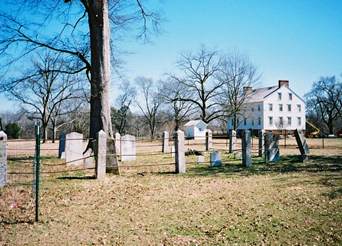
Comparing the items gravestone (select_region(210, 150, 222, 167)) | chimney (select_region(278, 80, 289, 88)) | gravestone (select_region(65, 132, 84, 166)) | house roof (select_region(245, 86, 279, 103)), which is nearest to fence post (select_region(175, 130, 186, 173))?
gravestone (select_region(210, 150, 222, 167))

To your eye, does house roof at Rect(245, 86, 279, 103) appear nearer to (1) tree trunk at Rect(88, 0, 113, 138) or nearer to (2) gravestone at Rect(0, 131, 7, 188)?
(1) tree trunk at Rect(88, 0, 113, 138)

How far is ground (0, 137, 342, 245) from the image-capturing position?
500cm

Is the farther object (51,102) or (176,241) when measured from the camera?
(51,102)

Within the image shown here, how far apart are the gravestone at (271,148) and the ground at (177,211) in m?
5.01

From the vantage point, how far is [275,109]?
6331cm

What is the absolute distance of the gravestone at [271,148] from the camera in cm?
1562

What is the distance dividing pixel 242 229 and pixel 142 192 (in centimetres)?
366

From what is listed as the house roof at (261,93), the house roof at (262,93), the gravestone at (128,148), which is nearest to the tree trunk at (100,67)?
the gravestone at (128,148)

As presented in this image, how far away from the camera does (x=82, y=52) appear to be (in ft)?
51.0

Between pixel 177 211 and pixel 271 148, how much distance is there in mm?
10642

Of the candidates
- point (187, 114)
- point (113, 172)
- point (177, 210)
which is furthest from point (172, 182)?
point (187, 114)

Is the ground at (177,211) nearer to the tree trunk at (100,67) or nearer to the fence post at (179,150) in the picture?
the fence post at (179,150)

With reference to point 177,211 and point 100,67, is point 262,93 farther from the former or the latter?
point 177,211

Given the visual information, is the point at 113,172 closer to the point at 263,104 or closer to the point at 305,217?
the point at 305,217
